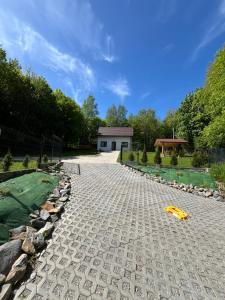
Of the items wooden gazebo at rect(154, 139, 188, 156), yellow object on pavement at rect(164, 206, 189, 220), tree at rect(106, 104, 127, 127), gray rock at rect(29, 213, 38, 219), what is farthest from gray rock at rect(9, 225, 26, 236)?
tree at rect(106, 104, 127, 127)

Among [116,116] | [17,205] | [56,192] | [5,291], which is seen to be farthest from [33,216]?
[116,116]

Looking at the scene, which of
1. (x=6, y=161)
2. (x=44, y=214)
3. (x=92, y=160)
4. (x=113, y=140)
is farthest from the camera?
(x=113, y=140)

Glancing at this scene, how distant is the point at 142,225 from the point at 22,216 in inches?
97.1

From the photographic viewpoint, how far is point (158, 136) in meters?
42.7

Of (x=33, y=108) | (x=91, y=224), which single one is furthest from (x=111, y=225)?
(x=33, y=108)

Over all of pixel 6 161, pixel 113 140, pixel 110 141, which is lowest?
pixel 6 161

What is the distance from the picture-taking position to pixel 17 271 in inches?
79.8

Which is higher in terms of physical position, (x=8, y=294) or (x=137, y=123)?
(x=137, y=123)

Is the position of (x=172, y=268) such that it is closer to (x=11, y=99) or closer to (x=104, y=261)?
(x=104, y=261)

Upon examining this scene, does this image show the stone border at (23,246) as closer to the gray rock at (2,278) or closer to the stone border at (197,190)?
the gray rock at (2,278)

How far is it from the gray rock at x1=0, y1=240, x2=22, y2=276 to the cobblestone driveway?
31 centimetres

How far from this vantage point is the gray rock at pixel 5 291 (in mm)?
1752

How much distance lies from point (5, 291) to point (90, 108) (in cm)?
4110

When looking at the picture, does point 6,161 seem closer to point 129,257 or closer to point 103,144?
point 129,257
